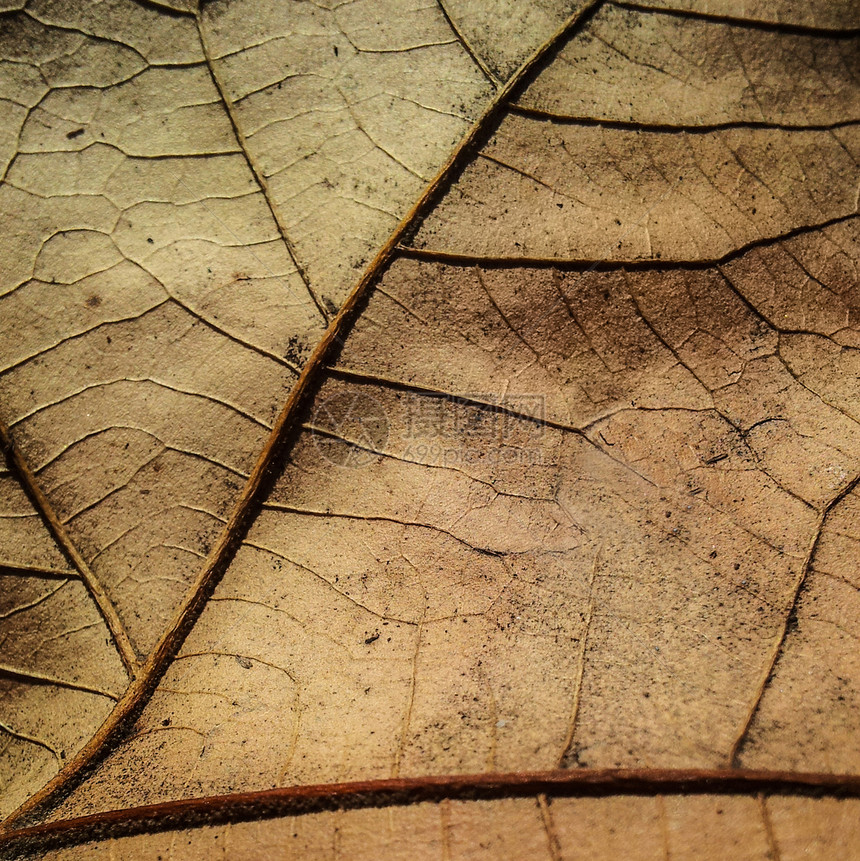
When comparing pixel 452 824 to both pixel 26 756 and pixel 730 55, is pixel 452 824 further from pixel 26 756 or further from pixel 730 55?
pixel 730 55

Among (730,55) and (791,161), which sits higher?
(730,55)

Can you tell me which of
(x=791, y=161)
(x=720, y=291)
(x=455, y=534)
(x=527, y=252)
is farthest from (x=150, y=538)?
(x=791, y=161)

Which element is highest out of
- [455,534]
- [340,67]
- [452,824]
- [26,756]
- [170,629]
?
[340,67]

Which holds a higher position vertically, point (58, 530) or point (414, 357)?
point (414, 357)

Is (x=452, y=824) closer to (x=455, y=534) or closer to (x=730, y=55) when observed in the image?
(x=455, y=534)

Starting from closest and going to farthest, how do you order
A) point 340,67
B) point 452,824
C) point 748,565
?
point 452,824, point 748,565, point 340,67

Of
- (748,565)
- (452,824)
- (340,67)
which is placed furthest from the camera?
(340,67)

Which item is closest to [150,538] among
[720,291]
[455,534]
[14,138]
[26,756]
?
[26,756]

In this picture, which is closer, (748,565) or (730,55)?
(748,565)
